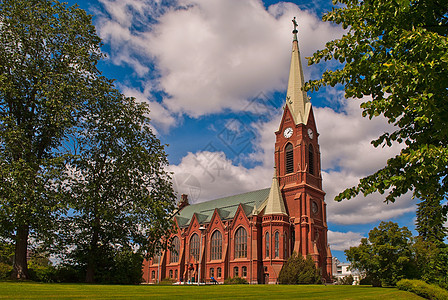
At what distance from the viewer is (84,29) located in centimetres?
2189

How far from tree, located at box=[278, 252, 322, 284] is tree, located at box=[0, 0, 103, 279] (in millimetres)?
35760

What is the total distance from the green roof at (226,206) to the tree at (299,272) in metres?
12.0

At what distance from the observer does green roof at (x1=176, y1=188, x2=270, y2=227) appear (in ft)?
213

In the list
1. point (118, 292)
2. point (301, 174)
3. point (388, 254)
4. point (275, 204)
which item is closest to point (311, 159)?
point (301, 174)

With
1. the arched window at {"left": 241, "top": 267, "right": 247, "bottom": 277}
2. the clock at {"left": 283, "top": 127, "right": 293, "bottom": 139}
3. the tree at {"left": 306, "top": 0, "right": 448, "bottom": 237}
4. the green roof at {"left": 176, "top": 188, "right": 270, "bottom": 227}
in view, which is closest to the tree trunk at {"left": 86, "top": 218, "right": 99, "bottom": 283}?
the tree at {"left": 306, "top": 0, "right": 448, "bottom": 237}

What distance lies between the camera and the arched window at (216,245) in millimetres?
62656

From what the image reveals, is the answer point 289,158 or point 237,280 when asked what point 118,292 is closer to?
point 237,280

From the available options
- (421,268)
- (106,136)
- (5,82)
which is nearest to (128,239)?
(106,136)

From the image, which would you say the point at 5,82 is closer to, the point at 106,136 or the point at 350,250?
the point at 106,136

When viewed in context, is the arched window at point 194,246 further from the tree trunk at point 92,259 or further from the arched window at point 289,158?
the tree trunk at point 92,259

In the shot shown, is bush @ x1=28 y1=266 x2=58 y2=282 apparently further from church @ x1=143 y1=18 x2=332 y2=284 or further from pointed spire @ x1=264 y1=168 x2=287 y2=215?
pointed spire @ x1=264 y1=168 x2=287 y2=215

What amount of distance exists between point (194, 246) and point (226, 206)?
10.4 meters

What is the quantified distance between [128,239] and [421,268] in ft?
103

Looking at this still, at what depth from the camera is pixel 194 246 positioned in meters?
68.4
